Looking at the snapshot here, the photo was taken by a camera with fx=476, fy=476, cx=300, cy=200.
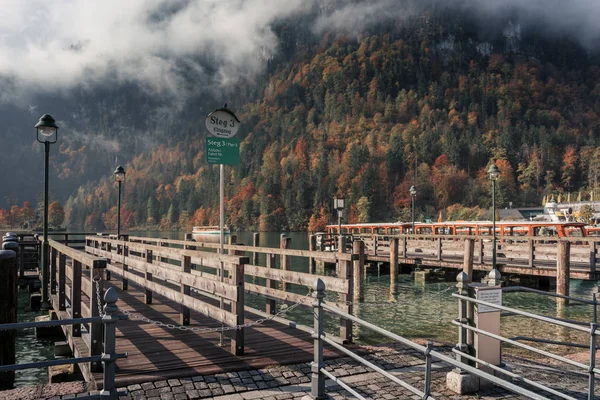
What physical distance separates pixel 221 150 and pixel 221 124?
519 millimetres

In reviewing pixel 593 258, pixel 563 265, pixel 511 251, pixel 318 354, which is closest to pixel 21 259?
pixel 318 354

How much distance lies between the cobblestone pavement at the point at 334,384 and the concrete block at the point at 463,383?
0.30 feet

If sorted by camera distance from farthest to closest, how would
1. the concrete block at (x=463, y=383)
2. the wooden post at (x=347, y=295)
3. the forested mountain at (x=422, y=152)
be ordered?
the forested mountain at (x=422, y=152)
the wooden post at (x=347, y=295)
the concrete block at (x=463, y=383)

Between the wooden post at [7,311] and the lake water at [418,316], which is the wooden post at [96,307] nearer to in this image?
the wooden post at [7,311]

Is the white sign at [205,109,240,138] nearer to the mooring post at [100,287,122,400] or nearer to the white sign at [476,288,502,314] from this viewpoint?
the mooring post at [100,287,122,400]

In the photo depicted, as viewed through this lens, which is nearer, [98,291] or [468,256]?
[98,291]

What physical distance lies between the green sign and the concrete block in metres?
4.99

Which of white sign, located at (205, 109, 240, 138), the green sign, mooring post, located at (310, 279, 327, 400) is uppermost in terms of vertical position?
white sign, located at (205, 109, 240, 138)

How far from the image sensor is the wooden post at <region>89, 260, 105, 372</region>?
6032mm

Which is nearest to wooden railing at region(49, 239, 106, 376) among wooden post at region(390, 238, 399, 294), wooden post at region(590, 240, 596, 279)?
wooden post at region(390, 238, 399, 294)

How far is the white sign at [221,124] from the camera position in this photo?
8727 mm

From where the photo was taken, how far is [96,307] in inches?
250

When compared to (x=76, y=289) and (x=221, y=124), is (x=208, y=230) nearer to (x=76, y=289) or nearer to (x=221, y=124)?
(x=221, y=124)

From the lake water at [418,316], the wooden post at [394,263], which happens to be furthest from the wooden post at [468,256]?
the wooden post at [394,263]
